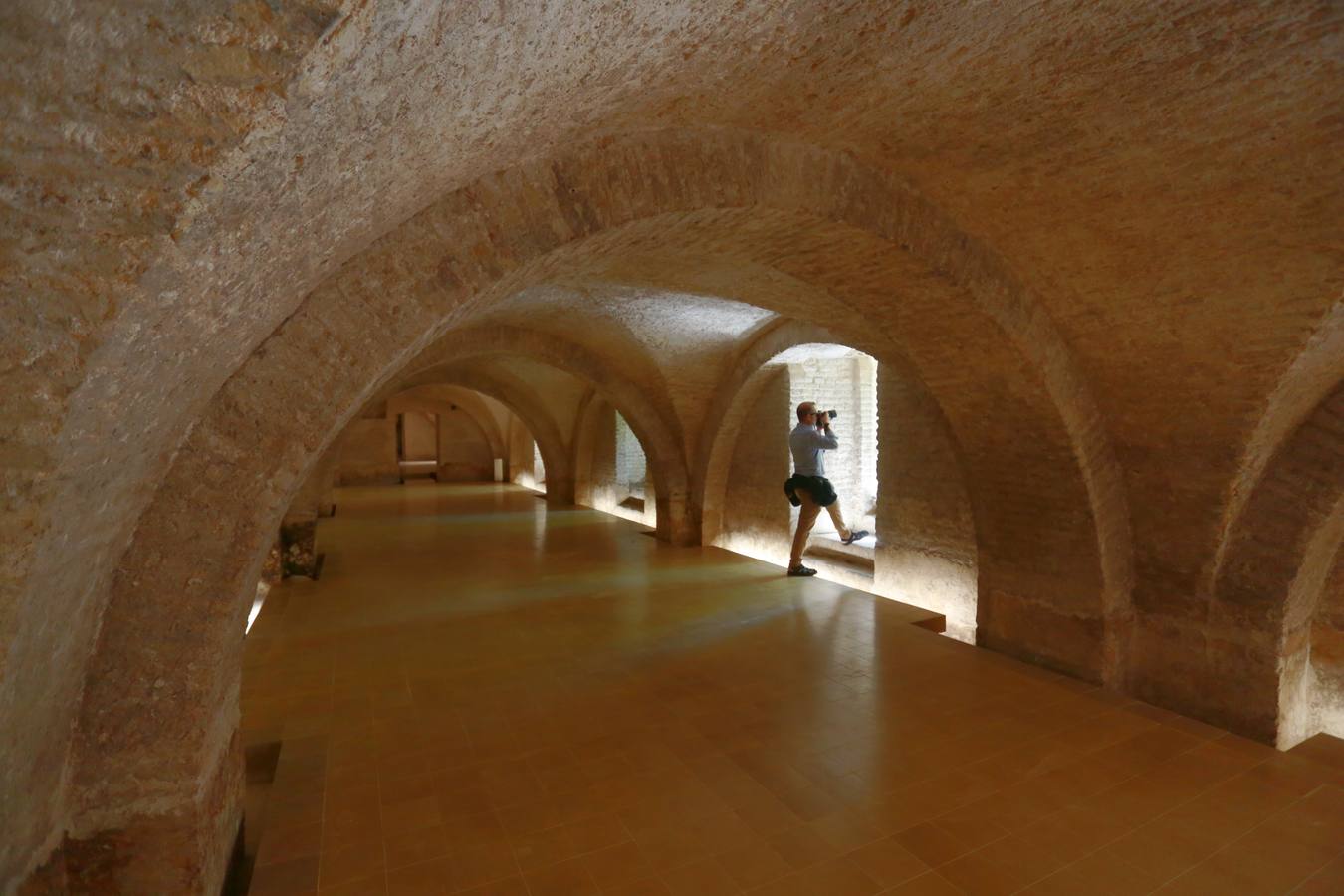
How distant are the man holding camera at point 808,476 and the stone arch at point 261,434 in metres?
4.55

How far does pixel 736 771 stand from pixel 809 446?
4.47m

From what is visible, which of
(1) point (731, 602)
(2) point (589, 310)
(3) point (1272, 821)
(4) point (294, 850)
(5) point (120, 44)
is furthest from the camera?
(2) point (589, 310)

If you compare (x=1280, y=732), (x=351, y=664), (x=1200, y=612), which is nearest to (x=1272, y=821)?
(x=1280, y=732)

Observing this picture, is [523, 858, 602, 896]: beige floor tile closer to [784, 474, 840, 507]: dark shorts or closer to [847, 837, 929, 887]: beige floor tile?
[847, 837, 929, 887]: beige floor tile

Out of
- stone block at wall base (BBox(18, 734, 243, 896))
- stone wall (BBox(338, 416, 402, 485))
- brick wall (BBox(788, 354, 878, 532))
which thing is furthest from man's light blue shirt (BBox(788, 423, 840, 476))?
stone wall (BBox(338, 416, 402, 485))

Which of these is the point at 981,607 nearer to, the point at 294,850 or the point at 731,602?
the point at 731,602

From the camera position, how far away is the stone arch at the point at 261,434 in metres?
2.21

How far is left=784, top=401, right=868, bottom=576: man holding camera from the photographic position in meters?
7.35

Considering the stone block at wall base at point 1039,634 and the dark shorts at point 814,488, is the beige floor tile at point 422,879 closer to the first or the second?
the stone block at wall base at point 1039,634

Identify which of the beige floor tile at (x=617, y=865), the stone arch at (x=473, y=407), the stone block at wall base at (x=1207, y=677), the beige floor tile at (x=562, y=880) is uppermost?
the stone arch at (x=473, y=407)

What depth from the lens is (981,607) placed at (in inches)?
207

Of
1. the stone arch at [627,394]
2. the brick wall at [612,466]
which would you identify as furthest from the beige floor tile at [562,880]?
the brick wall at [612,466]

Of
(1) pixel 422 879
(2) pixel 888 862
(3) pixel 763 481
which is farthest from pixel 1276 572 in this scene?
(3) pixel 763 481

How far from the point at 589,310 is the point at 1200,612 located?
5.81m
